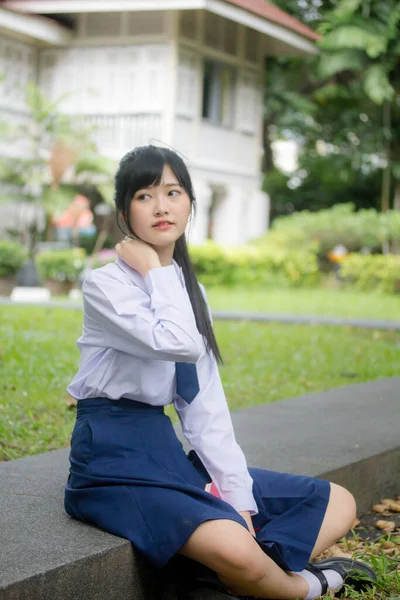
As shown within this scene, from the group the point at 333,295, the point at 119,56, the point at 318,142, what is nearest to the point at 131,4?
the point at 119,56

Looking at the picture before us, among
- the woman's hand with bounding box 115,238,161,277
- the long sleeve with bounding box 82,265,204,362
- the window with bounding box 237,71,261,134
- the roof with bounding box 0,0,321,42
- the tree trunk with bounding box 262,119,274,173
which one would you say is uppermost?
the roof with bounding box 0,0,321,42

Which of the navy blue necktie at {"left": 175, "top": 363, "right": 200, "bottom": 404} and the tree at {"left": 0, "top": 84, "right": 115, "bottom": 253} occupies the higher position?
the tree at {"left": 0, "top": 84, "right": 115, "bottom": 253}

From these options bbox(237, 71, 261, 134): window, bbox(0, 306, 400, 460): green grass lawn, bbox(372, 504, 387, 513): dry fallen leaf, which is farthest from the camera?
bbox(237, 71, 261, 134): window

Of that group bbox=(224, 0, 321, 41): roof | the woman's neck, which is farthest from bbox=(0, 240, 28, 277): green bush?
the woman's neck

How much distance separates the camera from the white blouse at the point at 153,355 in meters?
2.66

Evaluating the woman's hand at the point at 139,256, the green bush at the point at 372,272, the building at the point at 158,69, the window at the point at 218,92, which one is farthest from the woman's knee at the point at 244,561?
the window at the point at 218,92

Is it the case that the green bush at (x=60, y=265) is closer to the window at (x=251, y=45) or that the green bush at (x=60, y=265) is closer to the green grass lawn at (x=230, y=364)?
the green grass lawn at (x=230, y=364)

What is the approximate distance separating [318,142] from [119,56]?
25.5 feet

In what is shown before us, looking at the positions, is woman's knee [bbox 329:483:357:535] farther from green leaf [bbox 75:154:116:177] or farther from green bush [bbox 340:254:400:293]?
green leaf [bbox 75:154:116:177]

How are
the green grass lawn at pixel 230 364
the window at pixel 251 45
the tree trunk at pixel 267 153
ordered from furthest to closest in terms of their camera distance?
the tree trunk at pixel 267 153, the window at pixel 251 45, the green grass lawn at pixel 230 364

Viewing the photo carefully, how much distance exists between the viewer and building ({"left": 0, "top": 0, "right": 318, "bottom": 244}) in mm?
19750

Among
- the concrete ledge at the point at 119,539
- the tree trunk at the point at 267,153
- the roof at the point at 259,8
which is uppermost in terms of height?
the roof at the point at 259,8

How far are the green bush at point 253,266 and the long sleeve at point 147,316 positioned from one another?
575 inches

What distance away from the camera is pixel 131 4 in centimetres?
1845
